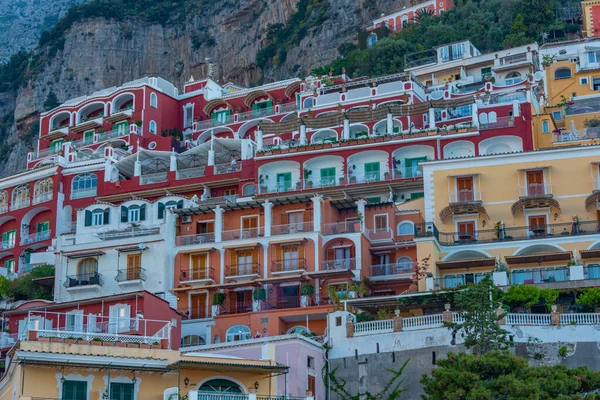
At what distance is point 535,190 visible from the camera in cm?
6178

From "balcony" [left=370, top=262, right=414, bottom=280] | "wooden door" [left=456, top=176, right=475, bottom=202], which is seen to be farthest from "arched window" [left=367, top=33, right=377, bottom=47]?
"balcony" [left=370, top=262, right=414, bottom=280]

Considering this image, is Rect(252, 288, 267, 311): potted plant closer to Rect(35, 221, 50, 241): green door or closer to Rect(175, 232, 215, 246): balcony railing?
Rect(175, 232, 215, 246): balcony railing

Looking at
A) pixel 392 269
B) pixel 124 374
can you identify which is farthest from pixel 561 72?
pixel 124 374

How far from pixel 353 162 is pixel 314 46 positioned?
47.3m

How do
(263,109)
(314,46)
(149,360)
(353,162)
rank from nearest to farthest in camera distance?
(149,360) → (353,162) → (263,109) → (314,46)

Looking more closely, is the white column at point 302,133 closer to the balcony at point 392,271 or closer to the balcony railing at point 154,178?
the balcony railing at point 154,178

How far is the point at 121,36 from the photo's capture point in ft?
425

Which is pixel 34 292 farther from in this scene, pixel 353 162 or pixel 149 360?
pixel 149 360

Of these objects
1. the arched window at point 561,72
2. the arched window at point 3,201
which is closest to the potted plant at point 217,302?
the arched window at point 3,201

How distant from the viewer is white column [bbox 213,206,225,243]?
6562 cm

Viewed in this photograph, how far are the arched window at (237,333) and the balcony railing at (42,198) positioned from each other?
26015 millimetres

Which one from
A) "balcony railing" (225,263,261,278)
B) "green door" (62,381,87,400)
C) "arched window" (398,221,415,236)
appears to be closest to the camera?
"green door" (62,381,87,400)

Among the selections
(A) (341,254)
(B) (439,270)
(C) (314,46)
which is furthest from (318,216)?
(C) (314,46)

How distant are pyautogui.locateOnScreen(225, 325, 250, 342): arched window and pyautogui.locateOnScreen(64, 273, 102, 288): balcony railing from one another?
9697 millimetres
